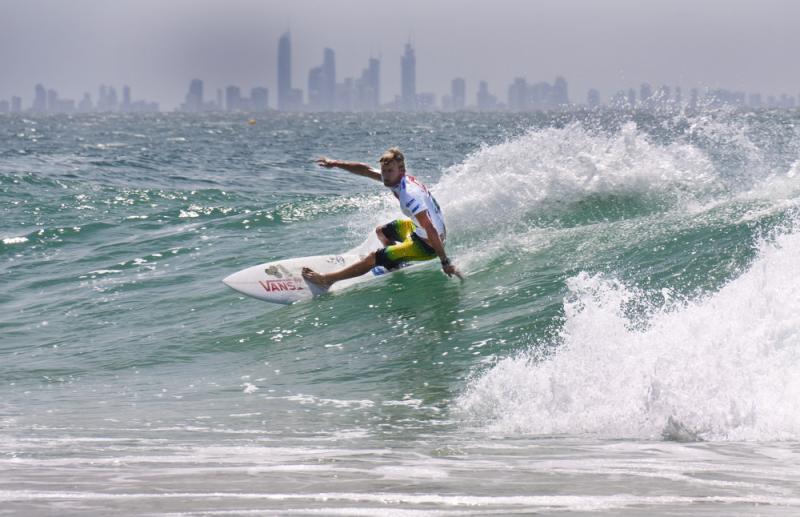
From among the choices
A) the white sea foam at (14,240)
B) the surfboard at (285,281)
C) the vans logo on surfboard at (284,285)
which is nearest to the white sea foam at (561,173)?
the surfboard at (285,281)

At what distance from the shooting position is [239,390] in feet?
24.9

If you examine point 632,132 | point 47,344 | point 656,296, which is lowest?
point 47,344

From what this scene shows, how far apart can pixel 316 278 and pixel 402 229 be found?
103cm

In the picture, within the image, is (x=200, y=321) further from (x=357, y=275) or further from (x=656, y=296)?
(x=656, y=296)

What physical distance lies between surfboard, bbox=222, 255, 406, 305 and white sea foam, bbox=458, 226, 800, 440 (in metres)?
3.81

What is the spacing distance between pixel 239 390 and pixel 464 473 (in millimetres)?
3232

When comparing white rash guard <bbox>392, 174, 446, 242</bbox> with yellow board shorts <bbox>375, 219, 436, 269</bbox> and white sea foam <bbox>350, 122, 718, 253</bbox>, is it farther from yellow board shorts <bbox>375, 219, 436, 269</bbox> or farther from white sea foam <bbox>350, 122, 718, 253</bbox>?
white sea foam <bbox>350, 122, 718, 253</bbox>

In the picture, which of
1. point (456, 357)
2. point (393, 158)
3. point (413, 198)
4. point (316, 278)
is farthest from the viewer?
point (316, 278)

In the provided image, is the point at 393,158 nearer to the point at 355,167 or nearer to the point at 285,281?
the point at 355,167

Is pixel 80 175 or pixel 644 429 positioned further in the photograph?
pixel 80 175

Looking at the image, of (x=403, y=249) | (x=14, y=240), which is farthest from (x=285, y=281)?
(x=14, y=240)

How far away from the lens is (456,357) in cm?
810

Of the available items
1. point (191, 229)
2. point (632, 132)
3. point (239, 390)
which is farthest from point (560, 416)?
point (191, 229)

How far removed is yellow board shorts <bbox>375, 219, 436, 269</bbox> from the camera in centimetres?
1037
